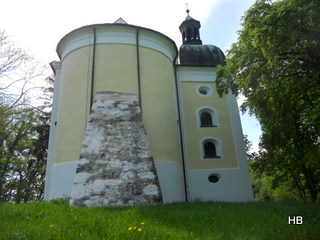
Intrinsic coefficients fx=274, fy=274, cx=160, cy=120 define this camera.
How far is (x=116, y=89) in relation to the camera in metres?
12.5

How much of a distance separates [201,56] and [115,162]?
11.1 metres

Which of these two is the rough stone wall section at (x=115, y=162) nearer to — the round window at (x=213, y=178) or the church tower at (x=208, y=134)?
the church tower at (x=208, y=134)

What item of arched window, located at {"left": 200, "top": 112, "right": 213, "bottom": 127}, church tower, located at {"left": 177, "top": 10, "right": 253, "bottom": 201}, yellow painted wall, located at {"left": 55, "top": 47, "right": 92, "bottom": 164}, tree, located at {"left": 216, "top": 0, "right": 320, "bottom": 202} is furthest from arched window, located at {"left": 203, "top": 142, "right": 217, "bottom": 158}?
yellow painted wall, located at {"left": 55, "top": 47, "right": 92, "bottom": 164}

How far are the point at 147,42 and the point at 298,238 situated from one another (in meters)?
11.6

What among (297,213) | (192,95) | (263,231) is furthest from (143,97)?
(263,231)

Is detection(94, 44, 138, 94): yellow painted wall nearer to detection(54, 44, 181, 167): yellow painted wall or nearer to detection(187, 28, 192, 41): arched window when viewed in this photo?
detection(54, 44, 181, 167): yellow painted wall

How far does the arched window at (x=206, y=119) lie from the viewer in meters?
15.8

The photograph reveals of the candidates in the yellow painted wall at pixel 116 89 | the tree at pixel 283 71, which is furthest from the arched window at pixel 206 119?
the tree at pixel 283 71

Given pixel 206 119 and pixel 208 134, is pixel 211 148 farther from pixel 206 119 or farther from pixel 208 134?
pixel 206 119

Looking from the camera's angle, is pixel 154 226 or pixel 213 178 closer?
pixel 154 226

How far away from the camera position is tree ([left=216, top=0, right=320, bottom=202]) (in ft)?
26.3

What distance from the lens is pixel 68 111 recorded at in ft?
41.3

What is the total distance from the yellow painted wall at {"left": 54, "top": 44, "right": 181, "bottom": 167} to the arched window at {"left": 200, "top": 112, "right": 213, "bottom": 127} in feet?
8.42

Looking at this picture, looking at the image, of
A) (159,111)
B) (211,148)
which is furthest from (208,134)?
(159,111)
